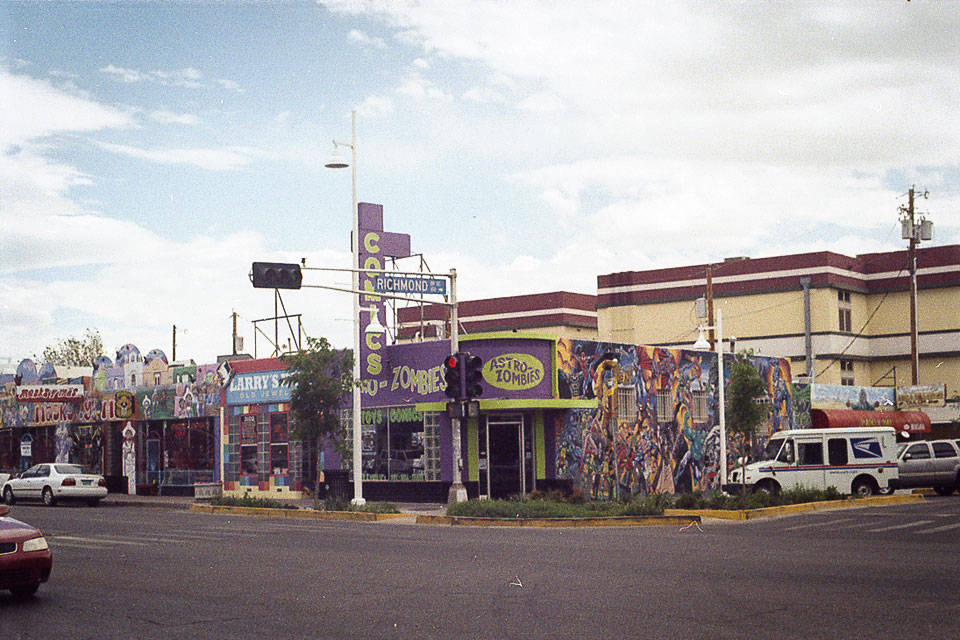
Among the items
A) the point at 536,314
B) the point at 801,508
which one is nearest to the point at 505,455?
the point at 801,508

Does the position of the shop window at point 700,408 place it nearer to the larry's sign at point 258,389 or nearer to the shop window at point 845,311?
the larry's sign at point 258,389

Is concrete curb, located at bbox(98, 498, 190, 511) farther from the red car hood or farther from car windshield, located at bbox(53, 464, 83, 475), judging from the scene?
the red car hood

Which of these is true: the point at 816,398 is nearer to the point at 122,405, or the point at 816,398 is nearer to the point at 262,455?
the point at 262,455

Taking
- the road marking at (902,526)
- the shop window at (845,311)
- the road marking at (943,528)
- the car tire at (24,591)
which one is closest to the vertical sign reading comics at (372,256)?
the road marking at (902,526)

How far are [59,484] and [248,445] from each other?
6898 mm

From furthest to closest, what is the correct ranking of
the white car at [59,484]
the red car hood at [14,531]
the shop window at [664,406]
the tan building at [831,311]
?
the tan building at [831,311], the shop window at [664,406], the white car at [59,484], the red car hood at [14,531]

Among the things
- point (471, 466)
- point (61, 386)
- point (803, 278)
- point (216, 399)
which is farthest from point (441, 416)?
point (803, 278)

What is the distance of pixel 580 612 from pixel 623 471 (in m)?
26.1

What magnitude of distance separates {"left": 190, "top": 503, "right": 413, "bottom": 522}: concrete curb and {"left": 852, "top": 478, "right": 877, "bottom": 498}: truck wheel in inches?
544

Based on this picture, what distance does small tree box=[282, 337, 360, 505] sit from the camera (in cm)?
3428

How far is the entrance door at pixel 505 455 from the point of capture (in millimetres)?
35188

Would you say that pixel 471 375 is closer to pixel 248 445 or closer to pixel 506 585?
pixel 248 445

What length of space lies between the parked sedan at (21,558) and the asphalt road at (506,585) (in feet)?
0.93

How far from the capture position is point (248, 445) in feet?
139
